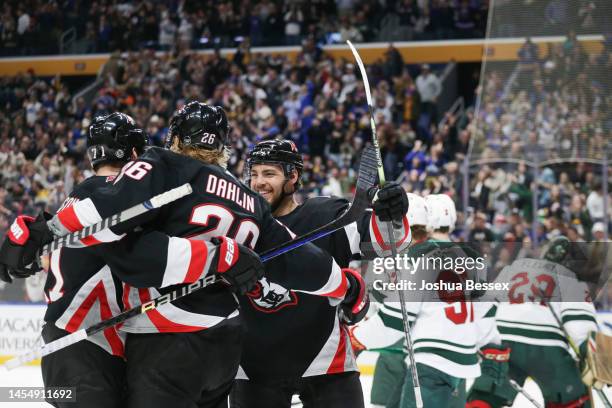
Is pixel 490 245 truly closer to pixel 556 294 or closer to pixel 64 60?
pixel 556 294

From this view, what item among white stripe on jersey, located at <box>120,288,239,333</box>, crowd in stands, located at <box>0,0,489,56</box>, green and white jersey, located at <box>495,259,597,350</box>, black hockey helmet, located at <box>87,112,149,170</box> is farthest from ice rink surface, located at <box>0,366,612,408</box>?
crowd in stands, located at <box>0,0,489,56</box>

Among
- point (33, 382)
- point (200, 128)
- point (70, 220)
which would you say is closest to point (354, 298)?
point (200, 128)

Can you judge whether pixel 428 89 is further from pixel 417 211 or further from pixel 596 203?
pixel 417 211

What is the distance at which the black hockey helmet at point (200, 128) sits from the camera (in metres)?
2.56

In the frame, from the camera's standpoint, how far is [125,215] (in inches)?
89.9

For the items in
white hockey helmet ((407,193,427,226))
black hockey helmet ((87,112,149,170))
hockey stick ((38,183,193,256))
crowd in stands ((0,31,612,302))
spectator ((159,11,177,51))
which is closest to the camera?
hockey stick ((38,183,193,256))

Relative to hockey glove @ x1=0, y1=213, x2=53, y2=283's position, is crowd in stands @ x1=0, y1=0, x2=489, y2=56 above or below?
below

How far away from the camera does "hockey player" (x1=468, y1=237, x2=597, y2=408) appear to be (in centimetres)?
406

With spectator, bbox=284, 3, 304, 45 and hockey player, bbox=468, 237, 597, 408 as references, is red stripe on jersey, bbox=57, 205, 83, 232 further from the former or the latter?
spectator, bbox=284, 3, 304, 45

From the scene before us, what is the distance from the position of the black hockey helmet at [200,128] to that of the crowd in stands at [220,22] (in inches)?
474

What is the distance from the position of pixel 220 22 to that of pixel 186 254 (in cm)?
1381

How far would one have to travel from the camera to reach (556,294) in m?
4.11

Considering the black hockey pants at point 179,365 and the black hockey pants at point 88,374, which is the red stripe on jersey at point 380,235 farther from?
the black hockey pants at point 88,374

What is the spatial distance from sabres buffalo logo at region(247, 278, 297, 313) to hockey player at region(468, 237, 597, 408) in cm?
143
